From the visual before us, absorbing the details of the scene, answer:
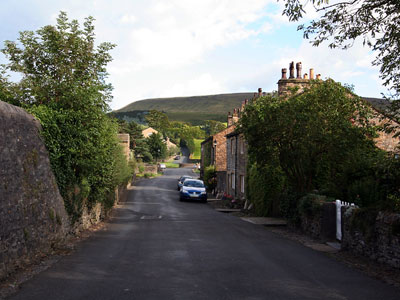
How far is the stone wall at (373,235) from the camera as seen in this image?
8.74 metres

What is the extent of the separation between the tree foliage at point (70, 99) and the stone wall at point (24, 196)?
1017 millimetres

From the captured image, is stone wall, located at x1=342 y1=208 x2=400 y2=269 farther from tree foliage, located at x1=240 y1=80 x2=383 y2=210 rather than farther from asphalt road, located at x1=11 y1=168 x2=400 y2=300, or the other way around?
tree foliage, located at x1=240 y1=80 x2=383 y2=210

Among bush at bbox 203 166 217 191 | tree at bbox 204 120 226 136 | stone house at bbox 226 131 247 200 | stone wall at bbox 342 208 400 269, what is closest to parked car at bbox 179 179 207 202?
stone house at bbox 226 131 247 200

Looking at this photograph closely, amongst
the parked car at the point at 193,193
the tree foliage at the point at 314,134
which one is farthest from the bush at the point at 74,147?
the parked car at the point at 193,193

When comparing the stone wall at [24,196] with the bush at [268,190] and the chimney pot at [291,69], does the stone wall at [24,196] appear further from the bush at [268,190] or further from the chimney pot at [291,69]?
the chimney pot at [291,69]

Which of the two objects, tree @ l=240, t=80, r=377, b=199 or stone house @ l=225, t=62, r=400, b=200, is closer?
tree @ l=240, t=80, r=377, b=199

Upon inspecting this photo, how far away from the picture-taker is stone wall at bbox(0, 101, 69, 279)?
26.3 ft

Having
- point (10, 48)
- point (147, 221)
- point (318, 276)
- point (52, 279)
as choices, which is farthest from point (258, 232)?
point (10, 48)

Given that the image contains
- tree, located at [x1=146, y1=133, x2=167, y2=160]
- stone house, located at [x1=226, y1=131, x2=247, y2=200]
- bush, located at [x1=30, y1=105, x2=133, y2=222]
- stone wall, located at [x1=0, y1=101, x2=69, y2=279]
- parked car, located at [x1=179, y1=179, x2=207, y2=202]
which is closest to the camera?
stone wall, located at [x1=0, y1=101, x2=69, y2=279]

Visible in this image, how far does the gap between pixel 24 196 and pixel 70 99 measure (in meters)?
4.97

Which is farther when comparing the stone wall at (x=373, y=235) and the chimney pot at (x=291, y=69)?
the chimney pot at (x=291, y=69)

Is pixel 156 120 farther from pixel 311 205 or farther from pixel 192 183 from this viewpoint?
pixel 311 205

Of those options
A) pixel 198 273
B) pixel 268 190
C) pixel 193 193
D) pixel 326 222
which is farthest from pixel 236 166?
pixel 198 273

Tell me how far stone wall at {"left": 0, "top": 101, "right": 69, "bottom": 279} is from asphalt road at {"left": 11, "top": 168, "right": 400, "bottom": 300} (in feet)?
2.51
